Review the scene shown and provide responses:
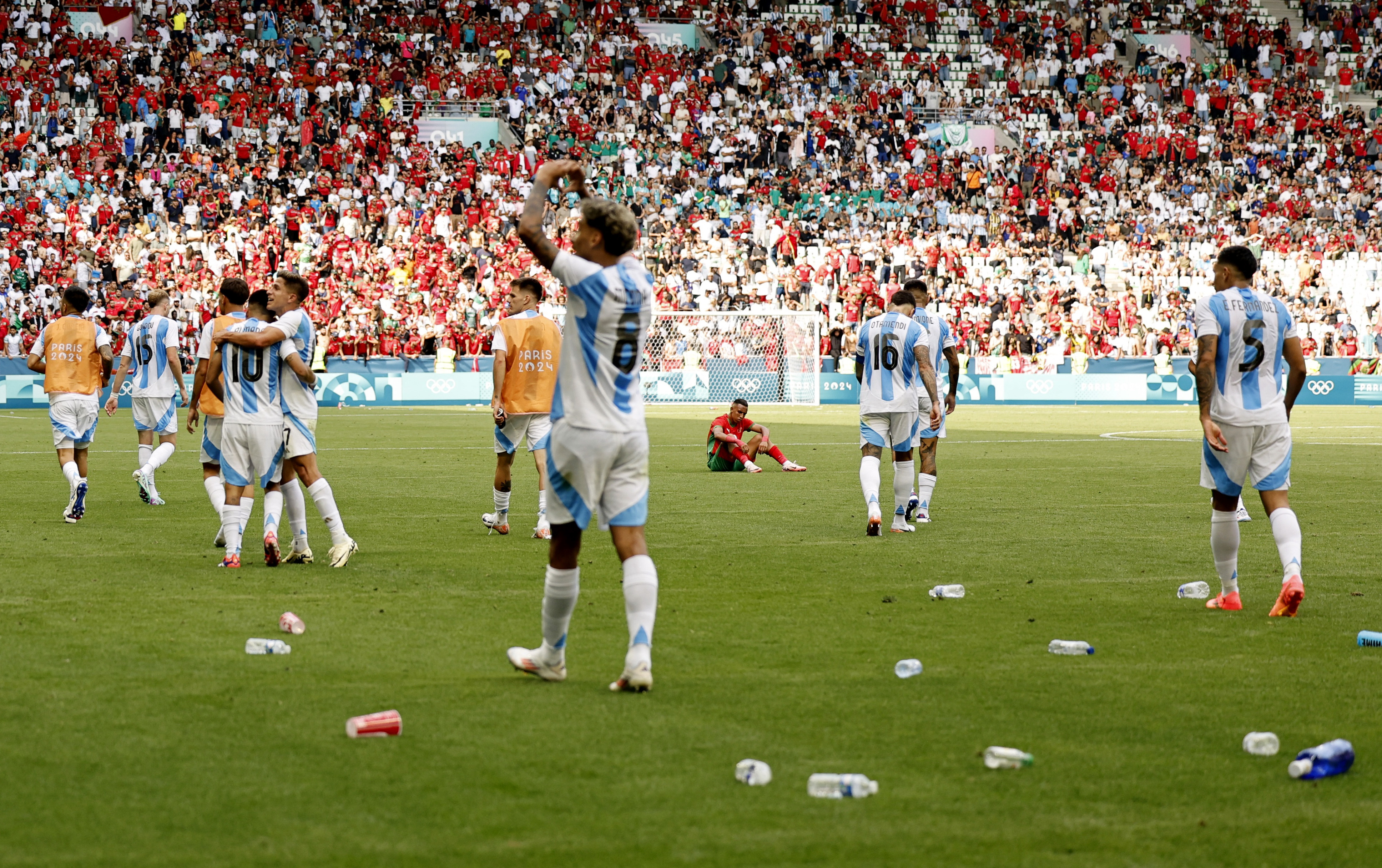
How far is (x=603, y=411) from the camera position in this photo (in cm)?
604

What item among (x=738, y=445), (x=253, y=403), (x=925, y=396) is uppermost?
(x=253, y=403)

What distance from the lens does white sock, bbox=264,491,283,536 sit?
32.7 ft

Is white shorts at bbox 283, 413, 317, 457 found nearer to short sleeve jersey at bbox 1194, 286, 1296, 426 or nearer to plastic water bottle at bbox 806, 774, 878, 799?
short sleeve jersey at bbox 1194, 286, 1296, 426

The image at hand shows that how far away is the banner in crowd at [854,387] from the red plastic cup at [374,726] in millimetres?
31499

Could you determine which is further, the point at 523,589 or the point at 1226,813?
the point at 523,589

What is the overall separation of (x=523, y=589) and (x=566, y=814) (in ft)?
15.5

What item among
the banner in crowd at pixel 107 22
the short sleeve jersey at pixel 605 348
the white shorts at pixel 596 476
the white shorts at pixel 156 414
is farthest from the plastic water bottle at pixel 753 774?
the banner in crowd at pixel 107 22

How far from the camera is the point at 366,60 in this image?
46.3 meters

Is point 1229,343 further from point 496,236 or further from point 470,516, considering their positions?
point 496,236

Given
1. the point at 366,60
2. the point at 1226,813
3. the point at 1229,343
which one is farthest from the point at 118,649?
the point at 366,60

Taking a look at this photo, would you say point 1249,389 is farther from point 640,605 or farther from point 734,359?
point 734,359

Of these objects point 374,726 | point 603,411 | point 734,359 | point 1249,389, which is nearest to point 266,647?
point 374,726

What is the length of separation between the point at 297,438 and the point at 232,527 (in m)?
0.70

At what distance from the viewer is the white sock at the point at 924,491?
13047mm
